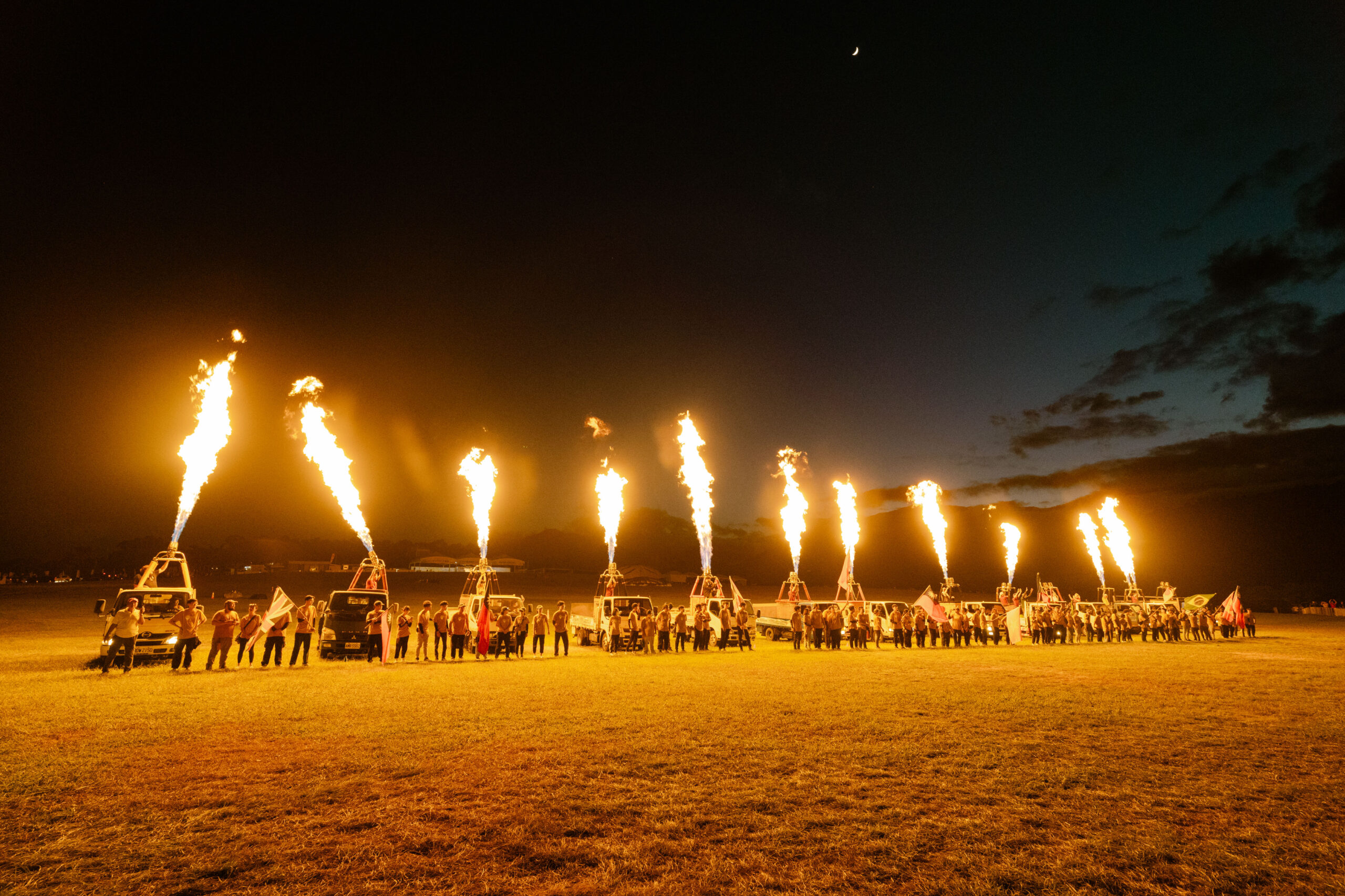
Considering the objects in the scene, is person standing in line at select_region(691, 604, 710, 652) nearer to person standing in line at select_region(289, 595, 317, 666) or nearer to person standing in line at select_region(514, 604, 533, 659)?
person standing in line at select_region(514, 604, 533, 659)

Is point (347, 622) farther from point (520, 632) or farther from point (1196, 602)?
point (1196, 602)

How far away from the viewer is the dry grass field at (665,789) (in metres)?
4.63

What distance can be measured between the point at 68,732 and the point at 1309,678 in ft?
79.6

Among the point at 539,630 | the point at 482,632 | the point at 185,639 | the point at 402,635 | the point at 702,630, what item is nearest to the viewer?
the point at 185,639

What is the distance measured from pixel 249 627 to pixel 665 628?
13.2m

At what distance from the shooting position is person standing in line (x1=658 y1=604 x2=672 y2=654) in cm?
2358

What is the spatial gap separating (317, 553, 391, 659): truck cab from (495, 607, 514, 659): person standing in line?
3.30 metres

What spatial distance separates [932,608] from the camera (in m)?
26.8

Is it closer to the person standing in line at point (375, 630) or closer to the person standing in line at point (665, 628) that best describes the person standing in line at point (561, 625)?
the person standing in line at point (665, 628)

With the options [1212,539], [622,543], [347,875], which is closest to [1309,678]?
[347,875]

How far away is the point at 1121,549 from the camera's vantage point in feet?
114

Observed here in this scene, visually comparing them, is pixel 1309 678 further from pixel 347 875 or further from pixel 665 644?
pixel 347 875

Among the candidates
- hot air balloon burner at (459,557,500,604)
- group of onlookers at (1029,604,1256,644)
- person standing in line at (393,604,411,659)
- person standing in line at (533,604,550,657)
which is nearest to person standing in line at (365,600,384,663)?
person standing in line at (393,604,411,659)

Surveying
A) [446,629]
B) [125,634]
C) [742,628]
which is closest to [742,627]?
[742,628]
